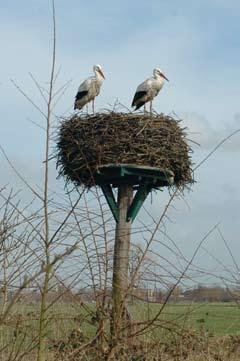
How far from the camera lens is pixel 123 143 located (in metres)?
8.90

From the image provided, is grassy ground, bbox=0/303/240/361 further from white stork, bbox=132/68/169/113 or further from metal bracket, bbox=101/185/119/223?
white stork, bbox=132/68/169/113

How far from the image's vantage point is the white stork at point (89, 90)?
41.1ft

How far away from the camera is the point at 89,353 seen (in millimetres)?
3623

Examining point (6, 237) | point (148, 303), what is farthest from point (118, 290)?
point (6, 237)

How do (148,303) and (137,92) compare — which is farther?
(137,92)

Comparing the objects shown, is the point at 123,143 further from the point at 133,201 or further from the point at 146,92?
the point at 146,92

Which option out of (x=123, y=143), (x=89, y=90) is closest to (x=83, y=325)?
(x=123, y=143)

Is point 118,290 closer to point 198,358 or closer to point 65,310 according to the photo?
point 65,310

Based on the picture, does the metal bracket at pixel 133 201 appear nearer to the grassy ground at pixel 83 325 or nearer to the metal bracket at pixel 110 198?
the metal bracket at pixel 110 198

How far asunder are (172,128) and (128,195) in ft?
5.19

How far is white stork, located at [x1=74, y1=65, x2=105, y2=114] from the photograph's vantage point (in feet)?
41.1

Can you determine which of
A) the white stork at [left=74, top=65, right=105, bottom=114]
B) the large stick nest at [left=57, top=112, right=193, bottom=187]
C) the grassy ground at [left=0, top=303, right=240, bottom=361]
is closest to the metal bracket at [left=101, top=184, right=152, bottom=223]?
the large stick nest at [left=57, top=112, right=193, bottom=187]

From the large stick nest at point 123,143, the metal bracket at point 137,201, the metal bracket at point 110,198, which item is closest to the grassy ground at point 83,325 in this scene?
the metal bracket at point 137,201

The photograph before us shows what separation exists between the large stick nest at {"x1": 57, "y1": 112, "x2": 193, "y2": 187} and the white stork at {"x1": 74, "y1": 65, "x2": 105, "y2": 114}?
2861mm
